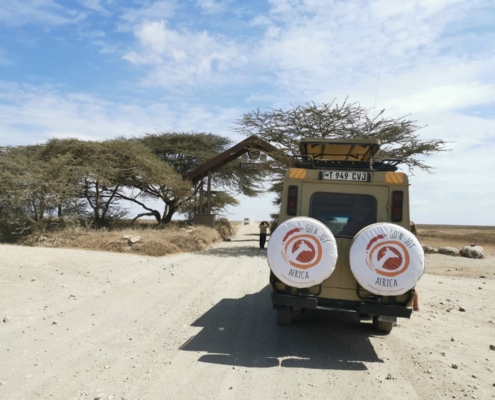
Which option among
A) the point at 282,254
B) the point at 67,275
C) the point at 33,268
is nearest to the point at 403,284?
the point at 282,254

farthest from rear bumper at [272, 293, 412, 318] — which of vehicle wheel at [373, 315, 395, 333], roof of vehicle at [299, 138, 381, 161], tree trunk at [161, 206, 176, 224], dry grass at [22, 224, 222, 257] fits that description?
tree trunk at [161, 206, 176, 224]

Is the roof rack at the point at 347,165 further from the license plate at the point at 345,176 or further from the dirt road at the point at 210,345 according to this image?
the dirt road at the point at 210,345

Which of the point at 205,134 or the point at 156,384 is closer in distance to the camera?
the point at 156,384

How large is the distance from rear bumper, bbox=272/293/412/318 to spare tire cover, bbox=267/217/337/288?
0.28m

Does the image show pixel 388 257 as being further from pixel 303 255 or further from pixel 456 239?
pixel 456 239

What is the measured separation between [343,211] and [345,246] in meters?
0.65

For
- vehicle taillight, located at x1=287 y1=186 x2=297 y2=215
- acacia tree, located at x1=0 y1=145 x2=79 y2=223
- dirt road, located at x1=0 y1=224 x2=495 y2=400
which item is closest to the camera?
dirt road, located at x1=0 y1=224 x2=495 y2=400

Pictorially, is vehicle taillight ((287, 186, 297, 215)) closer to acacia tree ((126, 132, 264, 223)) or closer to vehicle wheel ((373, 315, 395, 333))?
vehicle wheel ((373, 315, 395, 333))

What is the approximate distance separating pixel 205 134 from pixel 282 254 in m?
27.4

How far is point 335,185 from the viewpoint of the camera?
22.1 feet

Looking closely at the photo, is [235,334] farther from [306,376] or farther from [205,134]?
[205,134]

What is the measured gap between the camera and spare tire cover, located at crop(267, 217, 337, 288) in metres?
5.79

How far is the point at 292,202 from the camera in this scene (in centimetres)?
677

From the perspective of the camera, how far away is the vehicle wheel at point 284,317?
23.3 feet
